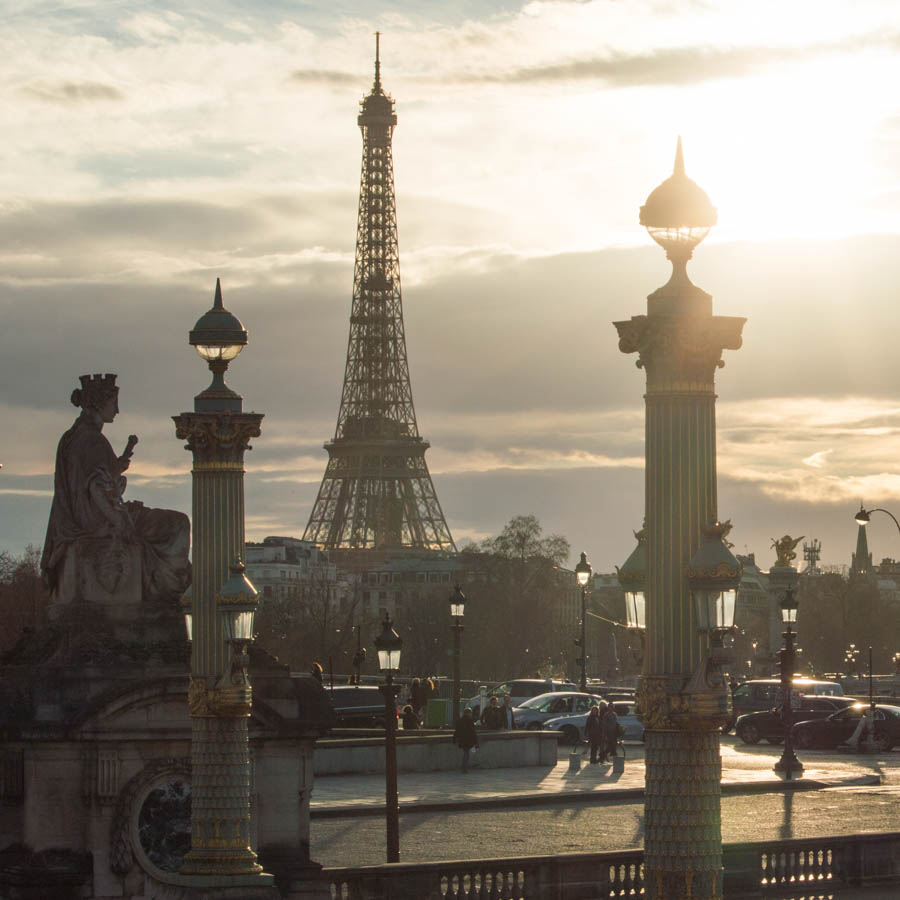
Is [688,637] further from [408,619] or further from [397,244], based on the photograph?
[397,244]

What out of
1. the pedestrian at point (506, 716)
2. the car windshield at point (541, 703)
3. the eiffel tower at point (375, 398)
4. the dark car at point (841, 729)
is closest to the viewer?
the pedestrian at point (506, 716)

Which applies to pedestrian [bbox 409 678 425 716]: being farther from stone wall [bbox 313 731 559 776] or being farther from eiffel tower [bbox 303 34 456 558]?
eiffel tower [bbox 303 34 456 558]

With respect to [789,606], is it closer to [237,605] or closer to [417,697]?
[417,697]

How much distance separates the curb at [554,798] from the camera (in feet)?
124

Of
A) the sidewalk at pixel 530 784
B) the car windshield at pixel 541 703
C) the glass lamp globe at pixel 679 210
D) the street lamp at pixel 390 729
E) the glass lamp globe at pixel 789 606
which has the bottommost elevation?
the sidewalk at pixel 530 784

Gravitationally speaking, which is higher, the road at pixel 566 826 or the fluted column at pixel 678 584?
the fluted column at pixel 678 584

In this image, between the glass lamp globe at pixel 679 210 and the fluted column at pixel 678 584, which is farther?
the glass lamp globe at pixel 679 210

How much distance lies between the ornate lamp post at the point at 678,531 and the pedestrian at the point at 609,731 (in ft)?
120

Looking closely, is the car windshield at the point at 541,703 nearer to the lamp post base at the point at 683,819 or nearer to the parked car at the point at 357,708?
the parked car at the point at 357,708

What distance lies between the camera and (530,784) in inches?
1750

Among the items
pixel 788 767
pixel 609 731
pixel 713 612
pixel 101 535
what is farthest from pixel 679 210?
pixel 609 731

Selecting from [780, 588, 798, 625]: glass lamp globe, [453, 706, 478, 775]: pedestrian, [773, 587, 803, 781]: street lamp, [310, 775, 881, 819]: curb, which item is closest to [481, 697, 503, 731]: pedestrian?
[453, 706, 478, 775]: pedestrian

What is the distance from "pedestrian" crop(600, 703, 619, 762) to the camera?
2037 inches

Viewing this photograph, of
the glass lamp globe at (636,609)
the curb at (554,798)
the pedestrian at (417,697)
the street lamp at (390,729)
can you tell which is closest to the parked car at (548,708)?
the pedestrian at (417,697)
